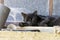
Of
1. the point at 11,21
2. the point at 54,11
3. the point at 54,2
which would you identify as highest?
the point at 54,2

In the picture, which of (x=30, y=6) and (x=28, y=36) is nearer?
(x=28, y=36)

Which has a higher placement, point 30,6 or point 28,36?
point 30,6

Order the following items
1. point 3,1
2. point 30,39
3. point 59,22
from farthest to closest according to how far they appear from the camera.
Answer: point 3,1 < point 59,22 < point 30,39

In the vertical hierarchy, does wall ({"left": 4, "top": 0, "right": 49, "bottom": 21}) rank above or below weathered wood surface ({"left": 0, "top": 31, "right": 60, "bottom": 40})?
above

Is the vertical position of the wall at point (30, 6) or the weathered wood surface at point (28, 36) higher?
the wall at point (30, 6)

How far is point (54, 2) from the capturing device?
15.5 ft

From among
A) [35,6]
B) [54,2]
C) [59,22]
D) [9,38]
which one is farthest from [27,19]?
[9,38]

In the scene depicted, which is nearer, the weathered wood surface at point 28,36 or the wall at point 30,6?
the weathered wood surface at point 28,36

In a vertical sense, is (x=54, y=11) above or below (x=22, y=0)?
below

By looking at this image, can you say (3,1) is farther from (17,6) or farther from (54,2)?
(54,2)

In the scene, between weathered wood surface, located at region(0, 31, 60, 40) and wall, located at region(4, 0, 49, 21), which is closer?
weathered wood surface, located at region(0, 31, 60, 40)

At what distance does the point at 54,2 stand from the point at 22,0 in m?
1.07

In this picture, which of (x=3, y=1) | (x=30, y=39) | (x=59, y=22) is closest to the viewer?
(x=30, y=39)

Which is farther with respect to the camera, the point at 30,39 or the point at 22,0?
the point at 22,0
